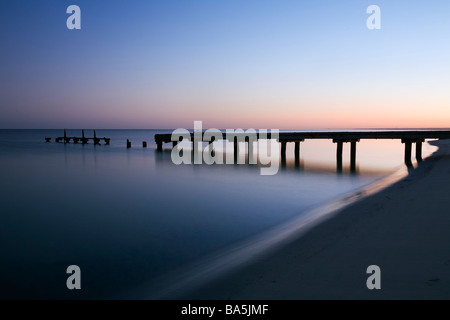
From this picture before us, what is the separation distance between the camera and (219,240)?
26.9 ft

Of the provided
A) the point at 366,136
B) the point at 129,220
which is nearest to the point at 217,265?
the point at 129,220

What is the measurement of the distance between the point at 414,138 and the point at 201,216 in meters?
20.0

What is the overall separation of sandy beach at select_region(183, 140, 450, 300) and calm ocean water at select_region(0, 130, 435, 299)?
6.34 ft

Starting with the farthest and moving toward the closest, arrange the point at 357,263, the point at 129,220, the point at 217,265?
1. the point at 129,220
2. the point at 217,265
3. the point at 357,263

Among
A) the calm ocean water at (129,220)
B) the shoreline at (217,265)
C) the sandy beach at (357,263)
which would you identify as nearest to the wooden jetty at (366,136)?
the calm ocean water at (129,220)

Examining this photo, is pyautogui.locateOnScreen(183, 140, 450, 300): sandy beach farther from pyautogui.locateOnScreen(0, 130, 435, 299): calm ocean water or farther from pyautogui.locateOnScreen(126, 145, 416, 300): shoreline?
pyautogui.locateOnScreen(0, 130, 435, 299): calm ocean water

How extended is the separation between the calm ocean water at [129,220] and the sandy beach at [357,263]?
1.93 metres

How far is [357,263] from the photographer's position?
15.7 ft

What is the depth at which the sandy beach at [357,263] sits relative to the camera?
3971mm

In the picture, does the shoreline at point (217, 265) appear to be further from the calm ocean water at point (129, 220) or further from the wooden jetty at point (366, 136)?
the wooden jetty at point (366, 136)

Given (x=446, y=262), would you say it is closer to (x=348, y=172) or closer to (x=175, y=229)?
(x=175, y=229)

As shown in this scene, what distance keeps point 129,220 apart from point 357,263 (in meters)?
7.57

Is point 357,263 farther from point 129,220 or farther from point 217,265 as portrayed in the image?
point 129,220
